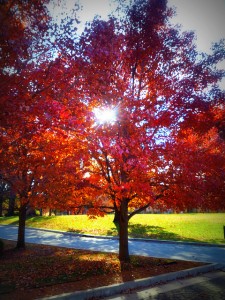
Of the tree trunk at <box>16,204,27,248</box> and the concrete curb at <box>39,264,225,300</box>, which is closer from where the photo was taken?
the concrete curb at <box>39,264,225,300</box>

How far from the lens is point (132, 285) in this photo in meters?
7.61

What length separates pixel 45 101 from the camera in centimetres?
755

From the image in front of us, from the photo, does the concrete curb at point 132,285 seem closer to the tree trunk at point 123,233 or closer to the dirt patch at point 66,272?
the dirt patch at point 66,272

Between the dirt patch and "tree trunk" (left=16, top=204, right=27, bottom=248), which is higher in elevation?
"tree trunk" (left=16, top=204, right=27, bottom=248)

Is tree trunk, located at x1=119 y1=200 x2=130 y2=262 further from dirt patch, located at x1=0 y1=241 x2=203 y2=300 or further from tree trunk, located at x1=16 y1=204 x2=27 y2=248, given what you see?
tree trunk, located at x1=16 y1=204 x2=27 y2=248

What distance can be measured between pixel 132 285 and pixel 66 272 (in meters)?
2.65

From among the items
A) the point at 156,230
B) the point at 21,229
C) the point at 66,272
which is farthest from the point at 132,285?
the point at 156,230

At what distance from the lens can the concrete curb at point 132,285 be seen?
254 inches

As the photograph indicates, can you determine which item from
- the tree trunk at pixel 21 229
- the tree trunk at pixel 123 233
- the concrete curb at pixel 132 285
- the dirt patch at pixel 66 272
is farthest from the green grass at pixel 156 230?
the tree trunk at pixel 123 233

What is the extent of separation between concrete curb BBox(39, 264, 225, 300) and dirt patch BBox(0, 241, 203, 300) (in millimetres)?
430

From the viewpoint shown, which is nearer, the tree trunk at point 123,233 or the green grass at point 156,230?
the tree trunk at point 123,233

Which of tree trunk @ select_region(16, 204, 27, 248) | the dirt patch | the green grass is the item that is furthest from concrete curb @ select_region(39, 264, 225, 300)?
tree trunk @ select_region(16, 204, 27, 248)

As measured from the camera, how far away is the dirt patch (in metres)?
7.14

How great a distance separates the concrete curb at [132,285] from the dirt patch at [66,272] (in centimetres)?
43
